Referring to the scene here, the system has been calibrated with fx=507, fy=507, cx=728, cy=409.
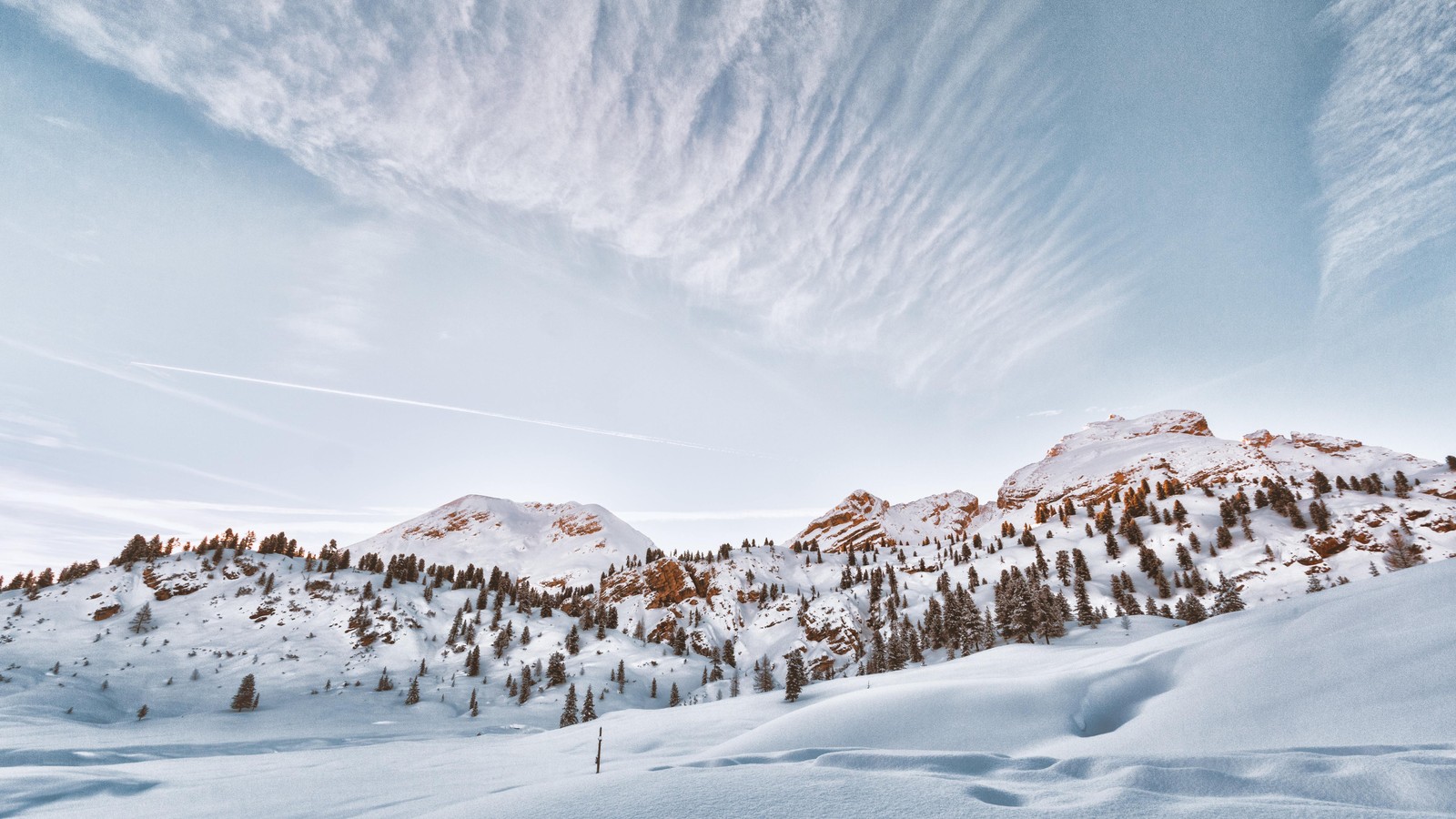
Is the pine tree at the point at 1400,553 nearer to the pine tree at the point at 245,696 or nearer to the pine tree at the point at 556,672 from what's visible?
the pine tree at the point at 556,672

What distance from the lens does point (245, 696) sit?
90625 millimetres

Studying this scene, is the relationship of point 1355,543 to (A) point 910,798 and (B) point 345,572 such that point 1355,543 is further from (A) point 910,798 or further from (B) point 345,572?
(B) point 345,572

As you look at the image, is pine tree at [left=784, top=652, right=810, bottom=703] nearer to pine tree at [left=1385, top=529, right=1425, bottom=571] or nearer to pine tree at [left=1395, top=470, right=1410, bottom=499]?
pine tree at [left=1385, top=529, right=1425, bottom=571]

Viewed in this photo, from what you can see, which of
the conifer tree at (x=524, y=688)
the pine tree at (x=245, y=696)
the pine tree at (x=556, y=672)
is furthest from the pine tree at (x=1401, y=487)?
the pine tree at (x=245, y=696)

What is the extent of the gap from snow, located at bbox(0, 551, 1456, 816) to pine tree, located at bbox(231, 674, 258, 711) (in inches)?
2873

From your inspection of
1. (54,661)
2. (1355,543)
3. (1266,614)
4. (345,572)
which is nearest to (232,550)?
(345,572)

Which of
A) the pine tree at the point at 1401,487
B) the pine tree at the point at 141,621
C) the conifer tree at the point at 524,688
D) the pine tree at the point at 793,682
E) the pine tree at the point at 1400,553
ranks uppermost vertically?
the pine tree at the point at 1401,487

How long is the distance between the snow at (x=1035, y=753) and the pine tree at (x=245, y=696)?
73.0 meters

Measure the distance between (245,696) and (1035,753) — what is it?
128 meters

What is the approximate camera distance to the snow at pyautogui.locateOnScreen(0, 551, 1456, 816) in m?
7.32

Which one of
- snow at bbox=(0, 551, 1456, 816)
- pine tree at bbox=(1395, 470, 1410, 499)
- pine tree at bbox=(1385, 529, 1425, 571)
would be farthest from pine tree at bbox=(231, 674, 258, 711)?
pine tree at bbox=(1395, 470, 1410, 499)

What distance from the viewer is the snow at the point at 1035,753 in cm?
732

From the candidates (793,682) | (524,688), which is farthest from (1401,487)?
(524,688)

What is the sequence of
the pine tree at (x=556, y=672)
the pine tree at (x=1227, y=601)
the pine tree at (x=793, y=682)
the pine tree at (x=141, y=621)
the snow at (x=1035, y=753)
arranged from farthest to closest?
the pine tree at (x=141, y=621) < the pine tree at (x=556, y=672) < the pine tree at (x=1227, y=601) < the pine tree at (x=793, y=682) < the snow at (x=1035, y=753)
